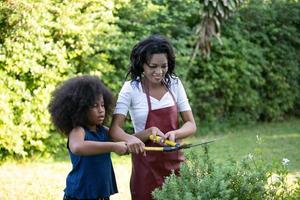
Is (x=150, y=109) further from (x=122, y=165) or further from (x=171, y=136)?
(x=122, y=165)

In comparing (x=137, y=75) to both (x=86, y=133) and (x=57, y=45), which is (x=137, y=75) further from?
(x=57, y=45)

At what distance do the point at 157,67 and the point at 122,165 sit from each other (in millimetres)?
4393

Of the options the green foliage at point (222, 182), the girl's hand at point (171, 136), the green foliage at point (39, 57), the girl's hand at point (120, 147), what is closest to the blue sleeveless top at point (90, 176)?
the girl's hand at point (120, 147)

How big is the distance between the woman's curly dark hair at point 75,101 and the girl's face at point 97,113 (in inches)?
0.8

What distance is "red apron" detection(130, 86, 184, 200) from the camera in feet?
10.0

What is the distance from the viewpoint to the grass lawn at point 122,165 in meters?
5.79

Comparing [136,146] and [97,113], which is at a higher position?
[97,113]

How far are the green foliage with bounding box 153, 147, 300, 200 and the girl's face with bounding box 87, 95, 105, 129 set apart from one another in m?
0.55

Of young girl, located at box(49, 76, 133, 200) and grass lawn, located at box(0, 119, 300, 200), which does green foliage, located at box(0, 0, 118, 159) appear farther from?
young girl, located at box(49, 76, 133, 200)

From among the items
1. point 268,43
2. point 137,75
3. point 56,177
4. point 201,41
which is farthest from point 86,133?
point 268,43

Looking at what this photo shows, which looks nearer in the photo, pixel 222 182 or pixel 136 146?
pixel 222 182

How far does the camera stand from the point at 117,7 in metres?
7.68

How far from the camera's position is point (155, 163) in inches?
120

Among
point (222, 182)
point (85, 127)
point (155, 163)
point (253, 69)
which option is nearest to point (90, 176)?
point (85, 127)
